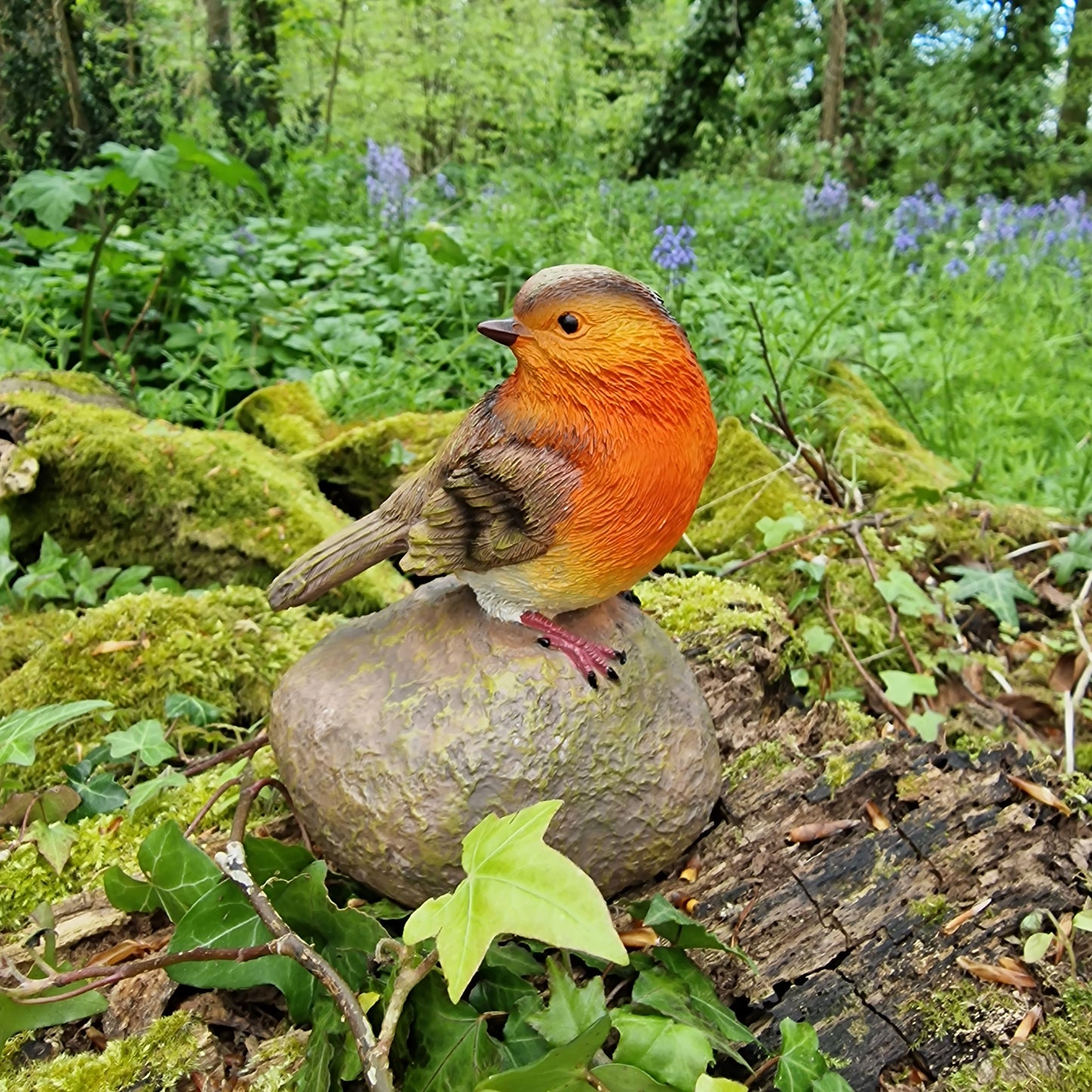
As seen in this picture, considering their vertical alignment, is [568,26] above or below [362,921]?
above

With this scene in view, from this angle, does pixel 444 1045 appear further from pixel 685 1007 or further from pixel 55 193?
pixel 55 193

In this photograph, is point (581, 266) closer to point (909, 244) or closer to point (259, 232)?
point (259, 232)

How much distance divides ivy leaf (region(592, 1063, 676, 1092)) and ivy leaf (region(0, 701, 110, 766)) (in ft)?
4.31

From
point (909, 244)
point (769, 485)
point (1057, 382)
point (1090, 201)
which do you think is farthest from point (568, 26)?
point (769, 485)

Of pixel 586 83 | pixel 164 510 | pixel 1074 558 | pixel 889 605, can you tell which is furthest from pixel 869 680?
pixel 586 83

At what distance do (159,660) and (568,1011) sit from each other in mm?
1616

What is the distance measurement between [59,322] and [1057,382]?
18.6ft

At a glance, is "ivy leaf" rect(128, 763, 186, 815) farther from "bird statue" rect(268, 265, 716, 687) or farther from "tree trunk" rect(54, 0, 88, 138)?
"tree trunk" rect(54, 0, 88, 138)

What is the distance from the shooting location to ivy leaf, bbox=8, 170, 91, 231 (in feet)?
13.3

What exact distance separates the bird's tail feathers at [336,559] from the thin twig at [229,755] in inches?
16.4

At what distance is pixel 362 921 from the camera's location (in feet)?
5.11

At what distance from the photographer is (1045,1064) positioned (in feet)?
5.22

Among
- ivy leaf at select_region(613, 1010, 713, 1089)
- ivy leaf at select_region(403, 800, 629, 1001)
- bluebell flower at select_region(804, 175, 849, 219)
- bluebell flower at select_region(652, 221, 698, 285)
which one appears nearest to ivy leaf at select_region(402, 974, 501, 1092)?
ivy leaf at select_region(613, 1010, 713, 1089)

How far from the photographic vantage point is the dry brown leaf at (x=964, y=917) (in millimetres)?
1780
